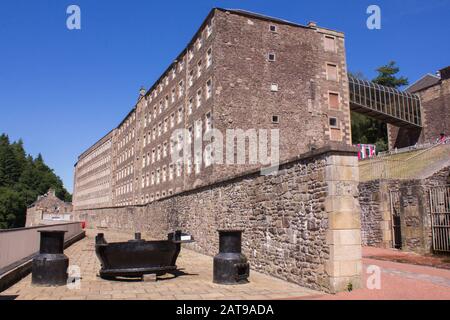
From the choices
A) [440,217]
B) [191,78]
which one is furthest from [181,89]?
[440,217]

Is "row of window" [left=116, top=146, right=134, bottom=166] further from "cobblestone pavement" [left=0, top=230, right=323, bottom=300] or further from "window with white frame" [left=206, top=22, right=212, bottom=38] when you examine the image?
"cobblestone pavement" [left=0, top=230, right=323, bottom=300]

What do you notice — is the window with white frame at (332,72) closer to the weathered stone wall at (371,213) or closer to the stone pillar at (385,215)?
the weathered stone wall at (371,213)

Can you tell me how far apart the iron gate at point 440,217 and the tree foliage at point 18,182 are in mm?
69584

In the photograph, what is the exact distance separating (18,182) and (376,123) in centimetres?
7380

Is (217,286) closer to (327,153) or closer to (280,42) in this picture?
(327,153)

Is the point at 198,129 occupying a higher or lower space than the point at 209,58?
lower

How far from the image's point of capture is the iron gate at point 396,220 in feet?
50.6

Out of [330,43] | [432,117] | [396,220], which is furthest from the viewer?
[432,117]

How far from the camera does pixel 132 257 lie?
874 cm

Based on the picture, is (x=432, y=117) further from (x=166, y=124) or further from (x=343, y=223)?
(x=343, y=223)

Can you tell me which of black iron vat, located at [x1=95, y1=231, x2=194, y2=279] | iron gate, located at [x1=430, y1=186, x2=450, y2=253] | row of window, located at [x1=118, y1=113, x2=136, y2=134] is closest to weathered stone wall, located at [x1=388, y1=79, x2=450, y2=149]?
iron gate, located at [x1=430, y1=186, x2=450, y2=253]

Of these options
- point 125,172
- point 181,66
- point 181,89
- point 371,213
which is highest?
point 181,66

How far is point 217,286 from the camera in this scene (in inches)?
323

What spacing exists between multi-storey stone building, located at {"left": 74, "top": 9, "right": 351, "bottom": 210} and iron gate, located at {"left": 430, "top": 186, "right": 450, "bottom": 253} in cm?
1107
